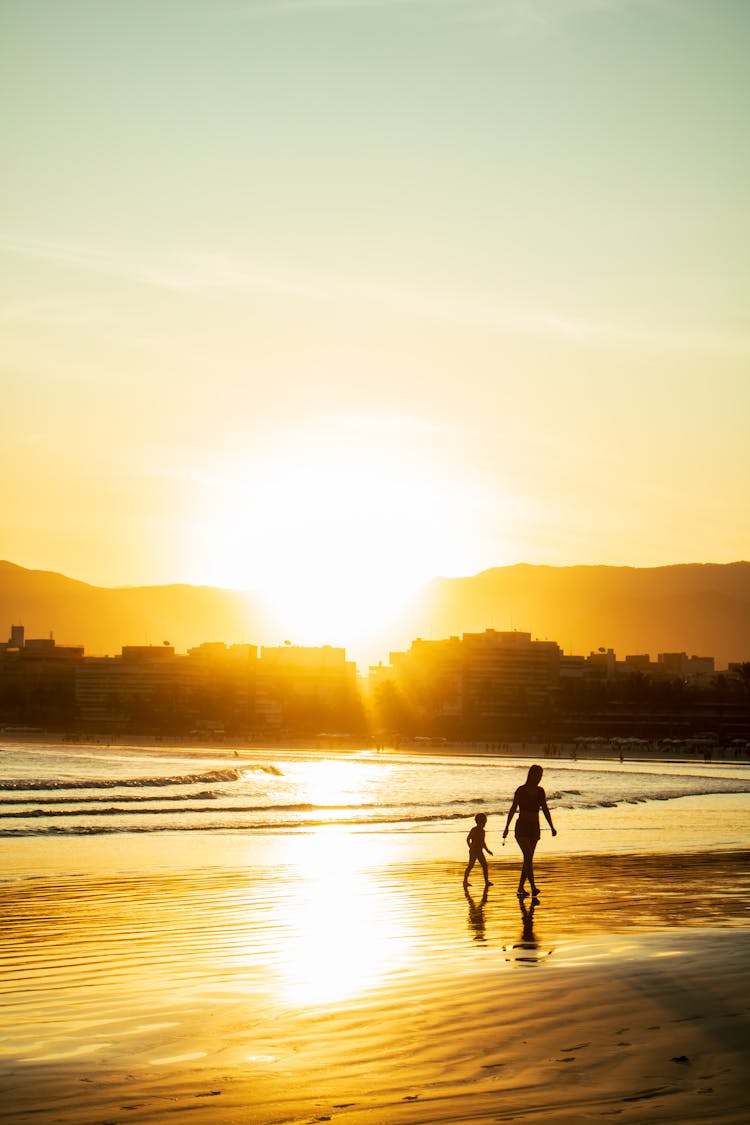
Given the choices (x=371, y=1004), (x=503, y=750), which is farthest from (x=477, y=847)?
(x=503, y=750)

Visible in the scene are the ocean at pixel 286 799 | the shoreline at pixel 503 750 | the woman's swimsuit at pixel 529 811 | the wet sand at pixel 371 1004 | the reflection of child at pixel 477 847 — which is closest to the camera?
the wet sand at pixel 371 1004

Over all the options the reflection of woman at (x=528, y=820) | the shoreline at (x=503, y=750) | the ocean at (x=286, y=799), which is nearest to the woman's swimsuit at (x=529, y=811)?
the reflection of woman at (x=528, y=820)

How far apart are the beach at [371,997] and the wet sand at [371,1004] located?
30mm

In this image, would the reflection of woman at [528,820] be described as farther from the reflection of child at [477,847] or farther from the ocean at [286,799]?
the ocean at [286,799]

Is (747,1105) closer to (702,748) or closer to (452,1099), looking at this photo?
(452,1099)

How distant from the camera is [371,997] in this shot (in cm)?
1073

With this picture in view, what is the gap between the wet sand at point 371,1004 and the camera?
24.9 ft

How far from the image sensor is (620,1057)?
335 inches

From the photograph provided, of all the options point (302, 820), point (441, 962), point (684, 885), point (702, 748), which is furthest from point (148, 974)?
point (702, 748)

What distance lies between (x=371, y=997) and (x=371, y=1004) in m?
0.31

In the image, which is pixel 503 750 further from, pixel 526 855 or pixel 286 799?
pixel 526 855

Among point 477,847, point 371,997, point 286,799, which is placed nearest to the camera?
point 371,997

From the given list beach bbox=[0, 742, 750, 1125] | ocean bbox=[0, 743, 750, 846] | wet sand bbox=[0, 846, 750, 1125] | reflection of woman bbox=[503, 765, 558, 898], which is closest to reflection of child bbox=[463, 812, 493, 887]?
beach bbox=[0, 742, 750, 1125]

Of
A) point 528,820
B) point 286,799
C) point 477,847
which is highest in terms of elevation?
point 528,820
